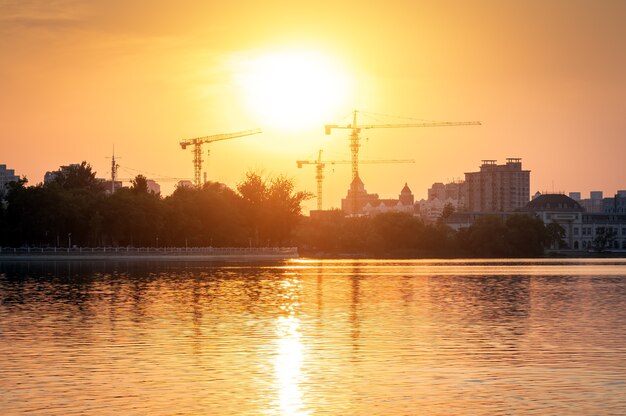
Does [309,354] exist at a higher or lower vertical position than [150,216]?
lower

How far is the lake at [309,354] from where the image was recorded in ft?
88.9

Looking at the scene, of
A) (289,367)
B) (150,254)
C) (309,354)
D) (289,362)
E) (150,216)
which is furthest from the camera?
(150,216)

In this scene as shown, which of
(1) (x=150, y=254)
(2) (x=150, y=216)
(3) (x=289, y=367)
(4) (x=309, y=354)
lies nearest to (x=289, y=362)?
(3) (x=289, y=367)

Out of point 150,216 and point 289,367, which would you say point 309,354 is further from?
point 150,216

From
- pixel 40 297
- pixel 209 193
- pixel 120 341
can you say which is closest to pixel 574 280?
pixel 40 297

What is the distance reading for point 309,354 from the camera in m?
36.5

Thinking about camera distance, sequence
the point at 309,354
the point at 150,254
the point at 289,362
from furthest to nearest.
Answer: the point at 150,254
the point at 309,354
the point at 289,362

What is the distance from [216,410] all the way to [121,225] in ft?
433

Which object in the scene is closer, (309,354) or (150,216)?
(309,354)

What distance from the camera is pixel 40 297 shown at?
65062 mm

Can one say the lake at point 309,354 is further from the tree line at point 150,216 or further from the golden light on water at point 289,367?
the tree line at point 150,216

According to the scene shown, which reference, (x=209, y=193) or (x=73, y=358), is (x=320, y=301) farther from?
(x=209, y=193)

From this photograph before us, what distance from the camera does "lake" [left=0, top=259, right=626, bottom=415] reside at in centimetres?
2711

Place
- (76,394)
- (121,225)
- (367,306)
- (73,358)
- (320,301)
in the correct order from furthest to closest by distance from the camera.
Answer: (121,225) → (320,301) → (367,306) → (73,358) → (76,394)
